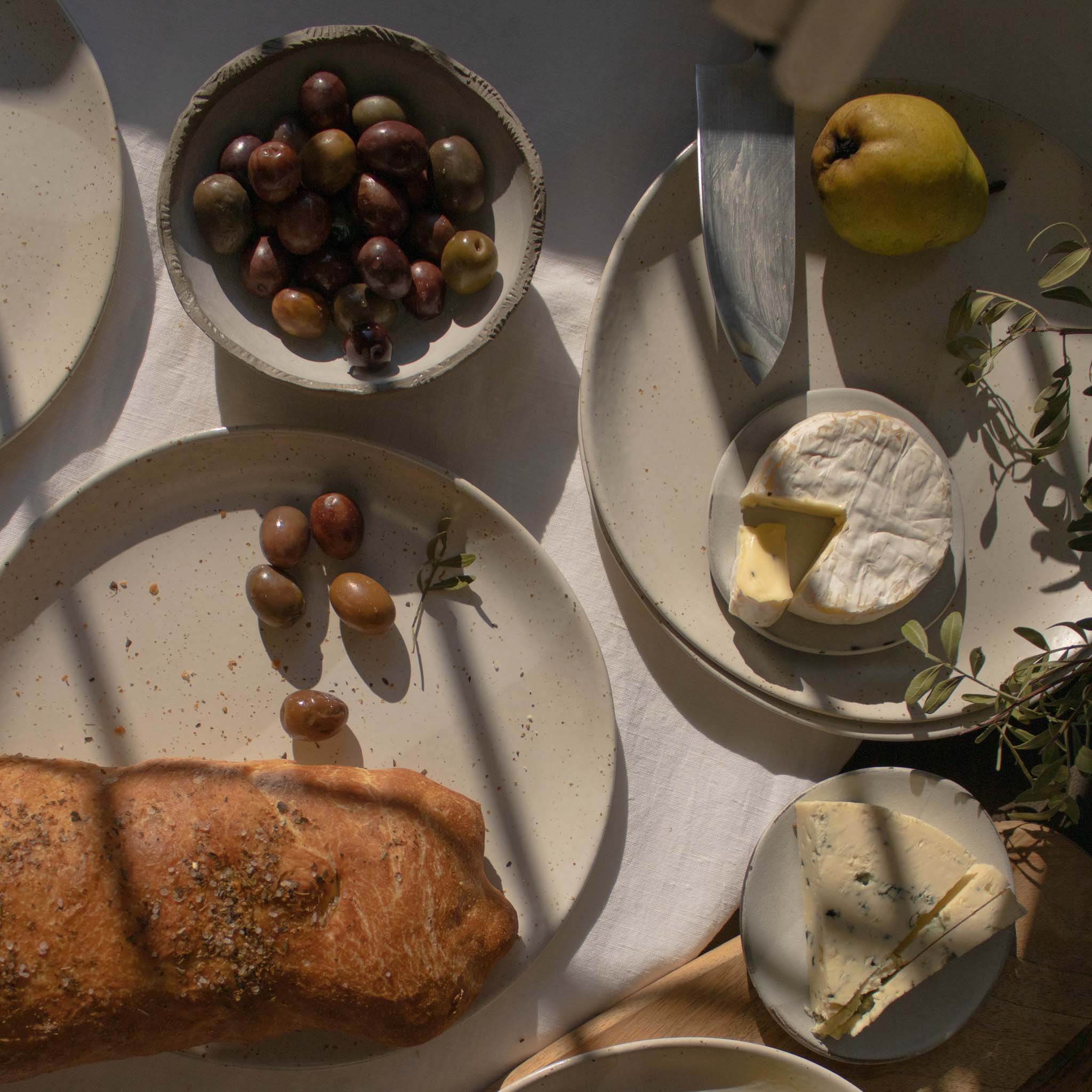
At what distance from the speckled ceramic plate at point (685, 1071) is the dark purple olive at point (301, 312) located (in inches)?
44.0

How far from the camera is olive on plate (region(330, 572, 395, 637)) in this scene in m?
1.21

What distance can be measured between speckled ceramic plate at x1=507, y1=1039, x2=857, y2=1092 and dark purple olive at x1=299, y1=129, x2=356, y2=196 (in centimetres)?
131

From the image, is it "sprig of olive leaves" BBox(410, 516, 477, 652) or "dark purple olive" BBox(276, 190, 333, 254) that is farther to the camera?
"sprig of olive leaves" BBox(410, 516, 477, 652)

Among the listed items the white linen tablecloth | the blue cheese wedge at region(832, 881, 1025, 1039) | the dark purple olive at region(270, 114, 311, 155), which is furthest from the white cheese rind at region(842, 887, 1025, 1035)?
the dark purple olive at region(270, 114, 311, 155)

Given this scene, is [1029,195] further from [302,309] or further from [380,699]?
[380,699]

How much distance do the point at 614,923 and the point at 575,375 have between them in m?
0.88

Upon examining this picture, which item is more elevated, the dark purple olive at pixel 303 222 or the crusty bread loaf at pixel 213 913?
the dark purple olive at pixel 303 222

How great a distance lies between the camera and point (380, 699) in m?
1.28

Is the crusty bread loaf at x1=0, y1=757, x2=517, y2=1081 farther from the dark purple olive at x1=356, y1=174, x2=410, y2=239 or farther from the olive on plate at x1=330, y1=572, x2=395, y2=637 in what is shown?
the dark purple olive at x1=356, y1=174, x2=410, y2=239

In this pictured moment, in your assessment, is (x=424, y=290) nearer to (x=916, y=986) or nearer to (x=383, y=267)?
(x=383, y=267)

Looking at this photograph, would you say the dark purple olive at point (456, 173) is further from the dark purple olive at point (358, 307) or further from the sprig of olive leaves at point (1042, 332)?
the sprig of olive leaves at point (1042, 332)

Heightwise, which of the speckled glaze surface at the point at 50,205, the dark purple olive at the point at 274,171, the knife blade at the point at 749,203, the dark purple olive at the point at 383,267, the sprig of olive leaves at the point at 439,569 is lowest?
the sprig of olive leaves at the point at 439,569

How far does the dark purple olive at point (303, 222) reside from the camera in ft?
3.75

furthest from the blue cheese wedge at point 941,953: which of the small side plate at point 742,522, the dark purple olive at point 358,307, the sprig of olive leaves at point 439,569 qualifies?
the dark purple olive at point 358,307
